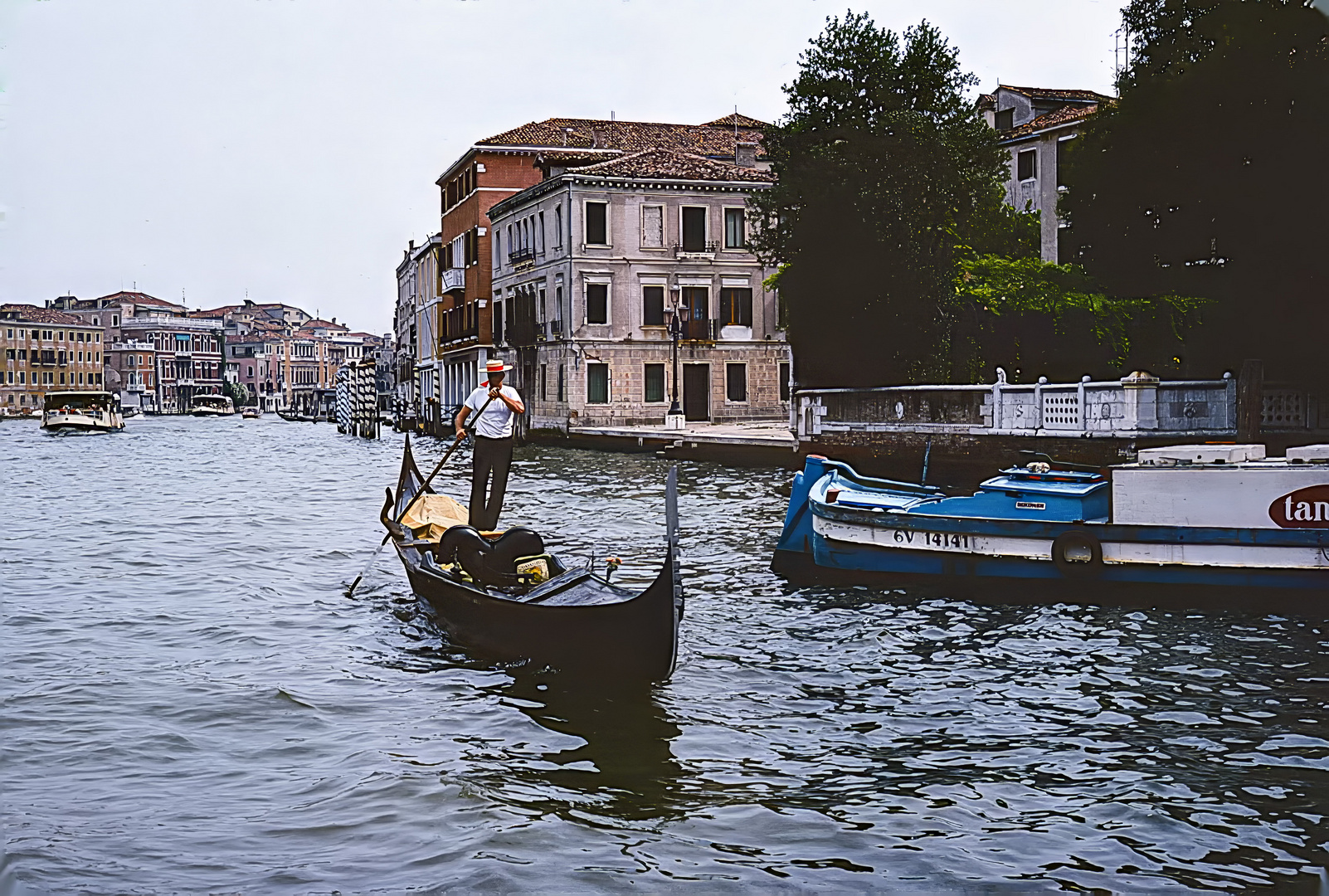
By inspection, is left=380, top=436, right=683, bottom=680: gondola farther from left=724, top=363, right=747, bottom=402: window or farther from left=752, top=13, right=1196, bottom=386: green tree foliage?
left=724, top=363, right=747, bottom=402: window

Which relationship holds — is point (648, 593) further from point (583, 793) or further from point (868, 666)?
point (868, 666)

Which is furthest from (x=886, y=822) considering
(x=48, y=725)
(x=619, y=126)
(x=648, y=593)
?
(x=619, y=126)

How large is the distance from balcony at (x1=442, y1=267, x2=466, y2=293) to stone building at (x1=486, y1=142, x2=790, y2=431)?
7489mm

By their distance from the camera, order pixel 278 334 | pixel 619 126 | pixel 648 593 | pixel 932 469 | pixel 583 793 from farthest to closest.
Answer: pixel 278 334
pixel 619 126
pixel 932 469
pixel 648 593
pixel 583 793

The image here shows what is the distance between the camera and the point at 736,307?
83.6ft

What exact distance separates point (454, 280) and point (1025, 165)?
1644cm

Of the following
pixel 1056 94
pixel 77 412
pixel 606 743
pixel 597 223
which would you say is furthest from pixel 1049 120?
pixel 77 412

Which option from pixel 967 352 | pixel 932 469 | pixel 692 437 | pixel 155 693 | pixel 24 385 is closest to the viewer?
pixel 155 693

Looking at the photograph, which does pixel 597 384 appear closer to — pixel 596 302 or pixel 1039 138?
pixel 596 302

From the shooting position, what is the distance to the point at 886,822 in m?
3.66

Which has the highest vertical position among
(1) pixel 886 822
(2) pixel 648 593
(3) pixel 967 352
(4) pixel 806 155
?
(4) pixel 806 155

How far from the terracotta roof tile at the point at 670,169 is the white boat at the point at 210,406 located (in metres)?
48.8

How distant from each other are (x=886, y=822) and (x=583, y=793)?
0.91 m

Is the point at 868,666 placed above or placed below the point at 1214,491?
below
